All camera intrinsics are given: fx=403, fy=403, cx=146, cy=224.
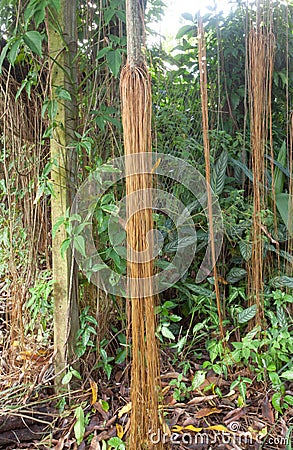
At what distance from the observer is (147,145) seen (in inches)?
36.4

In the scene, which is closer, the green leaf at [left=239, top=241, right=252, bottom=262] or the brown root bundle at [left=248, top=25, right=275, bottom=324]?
the brown root bundle at [left=248, top=25, right=275, bottom=324]

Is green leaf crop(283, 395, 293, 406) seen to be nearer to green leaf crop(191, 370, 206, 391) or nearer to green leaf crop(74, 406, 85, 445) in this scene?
green leaf crop(191, 370, 206, 391)

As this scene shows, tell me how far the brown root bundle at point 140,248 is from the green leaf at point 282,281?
771 millimetres

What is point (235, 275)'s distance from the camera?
1708 millimetres

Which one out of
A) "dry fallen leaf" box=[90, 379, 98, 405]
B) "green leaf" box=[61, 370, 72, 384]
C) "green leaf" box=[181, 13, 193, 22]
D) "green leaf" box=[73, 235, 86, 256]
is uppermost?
"green leaf" box=[181, 13, 193, 22]

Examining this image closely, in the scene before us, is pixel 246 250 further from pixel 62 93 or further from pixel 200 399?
pixel 62 93

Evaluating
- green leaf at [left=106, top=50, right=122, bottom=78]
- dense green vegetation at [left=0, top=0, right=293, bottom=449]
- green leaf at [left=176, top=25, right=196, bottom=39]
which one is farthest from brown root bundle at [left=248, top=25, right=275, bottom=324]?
green leaf at [left=176, top=25, right=196, bottom=39]

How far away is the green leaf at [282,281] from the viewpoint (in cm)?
156

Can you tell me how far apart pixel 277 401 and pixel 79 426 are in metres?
0.64

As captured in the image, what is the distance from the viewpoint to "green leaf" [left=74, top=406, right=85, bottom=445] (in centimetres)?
123

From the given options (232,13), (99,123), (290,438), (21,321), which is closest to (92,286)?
(21,321)

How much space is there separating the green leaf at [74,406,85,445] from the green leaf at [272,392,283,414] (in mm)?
622

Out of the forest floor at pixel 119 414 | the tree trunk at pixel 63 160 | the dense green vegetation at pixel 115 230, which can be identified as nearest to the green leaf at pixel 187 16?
the dense green vegetation at pixel 115 230

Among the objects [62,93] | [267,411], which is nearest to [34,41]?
[62,93]
